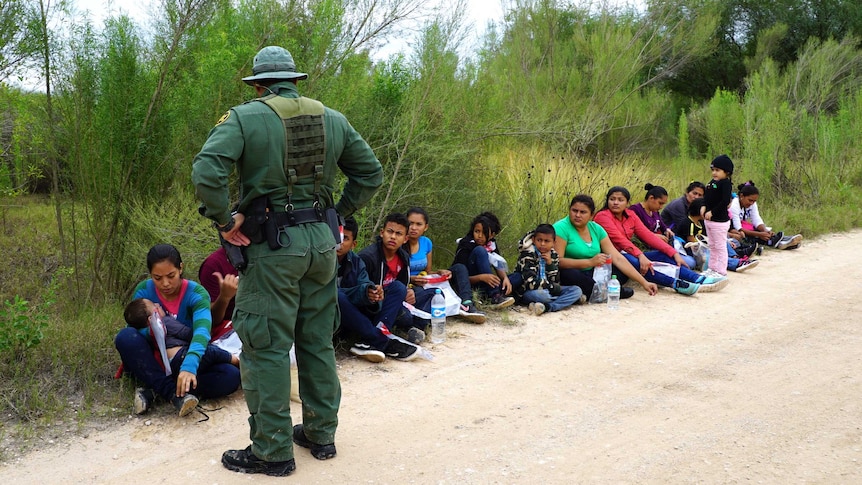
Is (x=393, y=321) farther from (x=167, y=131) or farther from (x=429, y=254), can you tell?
(x=167, y=131)

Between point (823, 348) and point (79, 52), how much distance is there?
6341mm

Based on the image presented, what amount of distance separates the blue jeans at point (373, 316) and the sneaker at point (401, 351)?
0.14 feet

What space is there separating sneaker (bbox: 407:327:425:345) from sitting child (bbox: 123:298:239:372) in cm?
163

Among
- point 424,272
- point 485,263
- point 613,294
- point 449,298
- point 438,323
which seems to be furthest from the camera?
point 613,294

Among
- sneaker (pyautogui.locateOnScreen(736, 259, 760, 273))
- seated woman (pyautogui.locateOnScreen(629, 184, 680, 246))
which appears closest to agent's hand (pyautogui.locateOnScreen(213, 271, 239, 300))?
seated woman (pyautogui.locateOnScreen(629, 184, 680, 246))

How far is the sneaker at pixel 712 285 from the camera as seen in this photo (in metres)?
8.08

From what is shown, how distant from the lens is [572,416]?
15.1ft

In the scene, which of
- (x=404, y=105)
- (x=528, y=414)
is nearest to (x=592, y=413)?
(x=528, y=414)

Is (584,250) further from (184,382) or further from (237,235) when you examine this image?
(237,235)

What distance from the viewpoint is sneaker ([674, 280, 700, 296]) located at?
7.98m

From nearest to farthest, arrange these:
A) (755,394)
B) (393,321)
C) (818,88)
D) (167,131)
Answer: (755,394)
(393,321)
(167,131)
(818,88)

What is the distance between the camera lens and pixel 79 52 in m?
6.21

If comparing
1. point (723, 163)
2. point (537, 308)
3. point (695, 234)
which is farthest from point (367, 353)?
point (695, 234)

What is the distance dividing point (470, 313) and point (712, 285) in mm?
3002
